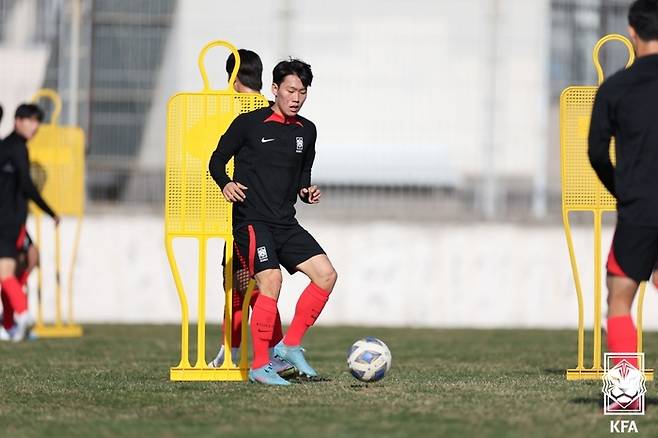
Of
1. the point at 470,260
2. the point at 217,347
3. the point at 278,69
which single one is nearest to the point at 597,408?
the point at 278,69

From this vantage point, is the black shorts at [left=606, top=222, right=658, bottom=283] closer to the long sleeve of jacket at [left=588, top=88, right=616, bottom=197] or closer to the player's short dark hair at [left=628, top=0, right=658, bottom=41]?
the long sleeve of jacket at [left=588, top=88, right=616, bottom=197]

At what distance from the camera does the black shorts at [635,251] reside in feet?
25.2

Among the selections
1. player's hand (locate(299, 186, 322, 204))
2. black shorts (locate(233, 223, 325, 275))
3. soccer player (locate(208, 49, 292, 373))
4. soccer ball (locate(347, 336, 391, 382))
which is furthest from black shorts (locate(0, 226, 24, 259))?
soccer ball (locate(347, 336, 391, 382))

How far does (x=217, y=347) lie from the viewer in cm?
1516

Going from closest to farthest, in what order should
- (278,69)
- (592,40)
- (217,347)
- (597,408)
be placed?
(597,408) → (278,69) → (217,347) → (592,40)

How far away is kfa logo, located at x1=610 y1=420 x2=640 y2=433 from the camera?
719 cm

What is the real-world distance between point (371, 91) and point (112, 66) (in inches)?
126

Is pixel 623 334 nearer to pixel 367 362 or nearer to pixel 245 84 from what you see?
pixel 367 362

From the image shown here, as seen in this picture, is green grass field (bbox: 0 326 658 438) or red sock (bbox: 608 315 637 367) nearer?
green grass field (bbox: 0 326 658 438)

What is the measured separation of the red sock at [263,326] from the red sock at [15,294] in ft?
22.3

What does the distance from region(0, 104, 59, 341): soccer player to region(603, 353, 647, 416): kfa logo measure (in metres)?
8.85

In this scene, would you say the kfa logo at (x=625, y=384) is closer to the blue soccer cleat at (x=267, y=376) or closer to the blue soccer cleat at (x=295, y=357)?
the blue soccer cleat at (x=267, y=376)

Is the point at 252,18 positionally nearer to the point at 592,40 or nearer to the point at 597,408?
the point at 592,40

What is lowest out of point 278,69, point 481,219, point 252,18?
point 481,219
